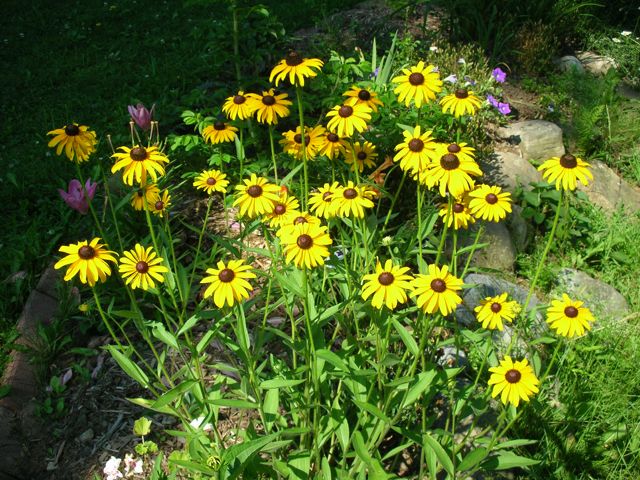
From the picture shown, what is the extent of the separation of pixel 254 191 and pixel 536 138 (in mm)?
2784

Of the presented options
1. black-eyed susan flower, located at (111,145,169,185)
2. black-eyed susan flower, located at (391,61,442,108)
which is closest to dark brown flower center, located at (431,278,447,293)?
black-eyed susan flower, located at (391,61,442,108)

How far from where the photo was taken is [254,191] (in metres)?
1.58

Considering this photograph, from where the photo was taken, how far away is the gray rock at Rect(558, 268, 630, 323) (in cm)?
296

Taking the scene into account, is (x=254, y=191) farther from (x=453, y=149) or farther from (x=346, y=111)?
(x=453, y=149)

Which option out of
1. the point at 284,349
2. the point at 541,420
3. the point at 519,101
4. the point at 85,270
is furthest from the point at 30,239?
the point at 519,101

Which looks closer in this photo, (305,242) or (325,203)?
(305,242)

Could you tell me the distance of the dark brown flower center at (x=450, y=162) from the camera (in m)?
1.46

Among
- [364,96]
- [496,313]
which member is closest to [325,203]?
[364,96]

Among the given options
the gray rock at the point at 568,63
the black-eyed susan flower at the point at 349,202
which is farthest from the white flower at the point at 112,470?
the gray rock at the point at 568,63

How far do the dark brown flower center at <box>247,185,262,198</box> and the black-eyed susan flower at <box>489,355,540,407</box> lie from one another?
0.78m

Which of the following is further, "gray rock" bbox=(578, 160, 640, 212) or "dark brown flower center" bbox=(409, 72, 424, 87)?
"gray rock" bbox=(578, 160, 640, 212)

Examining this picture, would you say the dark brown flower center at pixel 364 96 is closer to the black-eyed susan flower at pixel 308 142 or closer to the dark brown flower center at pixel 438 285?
the black-eyed susan flower at pixel 308 142

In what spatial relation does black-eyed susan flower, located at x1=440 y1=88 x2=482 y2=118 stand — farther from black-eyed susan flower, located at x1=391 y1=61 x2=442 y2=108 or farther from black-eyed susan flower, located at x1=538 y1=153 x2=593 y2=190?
black-eyed susan flower, located at x1=538 y1=153 x2=593 y2=190

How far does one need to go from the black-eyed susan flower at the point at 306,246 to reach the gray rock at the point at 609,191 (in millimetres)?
2849
